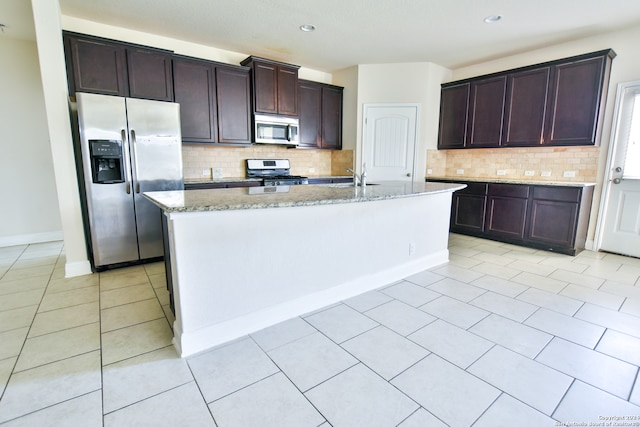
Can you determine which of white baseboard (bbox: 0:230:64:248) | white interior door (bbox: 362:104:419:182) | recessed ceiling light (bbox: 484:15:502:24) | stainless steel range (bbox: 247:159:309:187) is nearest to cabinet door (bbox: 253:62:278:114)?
stainless steel range (bbox: 247:159:309:187)

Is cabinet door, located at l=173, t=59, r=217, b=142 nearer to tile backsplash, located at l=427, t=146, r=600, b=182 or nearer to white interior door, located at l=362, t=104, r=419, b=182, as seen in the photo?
white interior door, located at l=362, t=104, r=419, b=182

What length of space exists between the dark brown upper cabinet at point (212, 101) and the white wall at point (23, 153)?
2.14m

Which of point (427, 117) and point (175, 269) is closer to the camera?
point (175, 269)

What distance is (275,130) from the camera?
4.50 metres

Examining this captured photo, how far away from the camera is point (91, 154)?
9.66 ft

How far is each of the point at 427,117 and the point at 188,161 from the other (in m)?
3.72

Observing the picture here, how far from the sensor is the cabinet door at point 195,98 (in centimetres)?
369

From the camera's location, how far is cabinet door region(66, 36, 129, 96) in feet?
9.87

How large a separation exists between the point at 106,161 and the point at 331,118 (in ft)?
11.0

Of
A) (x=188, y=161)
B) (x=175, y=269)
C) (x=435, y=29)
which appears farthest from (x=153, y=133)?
(x=435, y=29)

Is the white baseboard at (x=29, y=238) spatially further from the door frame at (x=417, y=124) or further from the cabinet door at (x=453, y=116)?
the cabinet door at (x=453, y=116)

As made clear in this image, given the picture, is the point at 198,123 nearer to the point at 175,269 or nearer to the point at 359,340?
the point at 175,269

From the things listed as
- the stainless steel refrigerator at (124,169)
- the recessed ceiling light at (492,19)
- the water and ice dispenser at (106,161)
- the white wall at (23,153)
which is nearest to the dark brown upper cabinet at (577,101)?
the recessed ceiling light at (492,19)

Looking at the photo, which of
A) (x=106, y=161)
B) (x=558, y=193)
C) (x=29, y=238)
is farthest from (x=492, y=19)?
(x=29, y=238)
